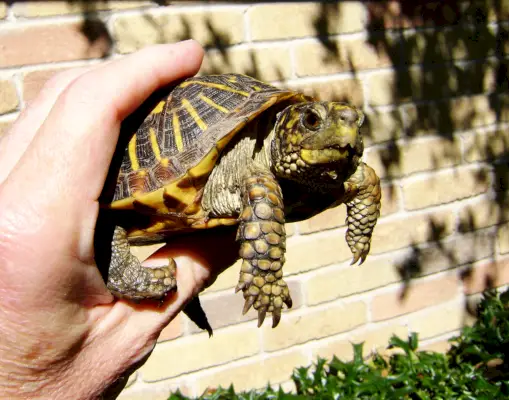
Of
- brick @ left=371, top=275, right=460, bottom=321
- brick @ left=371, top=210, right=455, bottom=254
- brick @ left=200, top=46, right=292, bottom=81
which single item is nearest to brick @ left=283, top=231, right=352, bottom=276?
brick @ left=371, top=210, right=455, bottom=254

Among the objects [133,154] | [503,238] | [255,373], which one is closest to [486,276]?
[503,238]

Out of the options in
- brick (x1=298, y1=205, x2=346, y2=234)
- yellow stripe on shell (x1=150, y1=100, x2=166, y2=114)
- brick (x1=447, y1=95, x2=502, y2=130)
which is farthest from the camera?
brick (x1=447, y1=95, x2=502, y2=130)

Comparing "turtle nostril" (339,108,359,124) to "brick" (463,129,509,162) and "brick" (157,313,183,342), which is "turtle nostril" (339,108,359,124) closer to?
"brick" (157,313,183,342)

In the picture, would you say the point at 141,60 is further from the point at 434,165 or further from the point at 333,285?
the point at 434,165

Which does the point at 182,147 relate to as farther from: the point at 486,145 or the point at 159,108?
the point at 486,145

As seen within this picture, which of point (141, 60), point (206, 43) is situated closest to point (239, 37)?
point (206, 43)

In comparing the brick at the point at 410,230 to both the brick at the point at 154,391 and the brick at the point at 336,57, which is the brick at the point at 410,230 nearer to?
the brick at the point at 336,57
